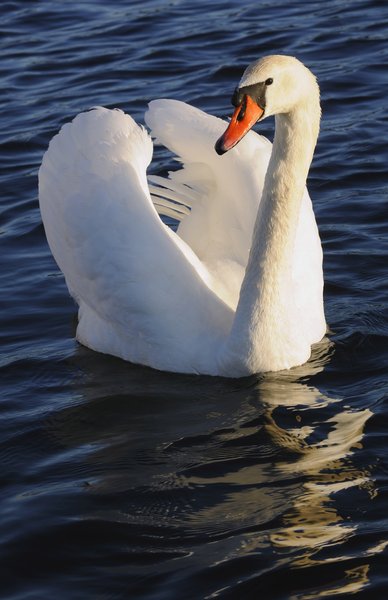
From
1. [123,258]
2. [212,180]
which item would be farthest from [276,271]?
[212,180]

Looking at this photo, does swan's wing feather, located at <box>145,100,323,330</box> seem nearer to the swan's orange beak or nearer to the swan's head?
the swan's head

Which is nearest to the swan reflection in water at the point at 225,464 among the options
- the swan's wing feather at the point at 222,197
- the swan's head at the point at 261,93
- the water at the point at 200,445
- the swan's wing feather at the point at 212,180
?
the water at the point at 200,445

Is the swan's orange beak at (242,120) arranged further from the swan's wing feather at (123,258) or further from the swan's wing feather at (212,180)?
the swan's wing feather at (212,180)

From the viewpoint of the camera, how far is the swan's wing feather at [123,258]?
8.72 m

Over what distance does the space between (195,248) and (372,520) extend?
336 centimetres

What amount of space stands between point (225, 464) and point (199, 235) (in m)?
2.57

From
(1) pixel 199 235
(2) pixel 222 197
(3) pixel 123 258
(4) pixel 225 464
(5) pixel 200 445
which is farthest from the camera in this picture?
(1) pixel 199 235

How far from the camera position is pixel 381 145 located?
12.9 m

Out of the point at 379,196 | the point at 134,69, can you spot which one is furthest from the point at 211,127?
the point at 134,69

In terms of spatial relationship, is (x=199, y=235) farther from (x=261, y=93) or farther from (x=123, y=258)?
(x=261, y=93)

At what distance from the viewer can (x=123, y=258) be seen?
29.0ft

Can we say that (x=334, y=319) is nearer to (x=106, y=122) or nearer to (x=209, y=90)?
(x=106, y=122)

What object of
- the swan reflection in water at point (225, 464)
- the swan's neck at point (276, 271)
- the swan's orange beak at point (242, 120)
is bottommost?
the swan reflection in water at point (225, 464)

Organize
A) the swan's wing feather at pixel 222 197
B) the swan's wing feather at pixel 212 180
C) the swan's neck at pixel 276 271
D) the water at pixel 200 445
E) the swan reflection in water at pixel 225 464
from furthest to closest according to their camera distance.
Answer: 1. the swan's wing feather at pixel 212 180
2. the swan's wing feather at pixel 222 197
3. the swan's neck at pixel 276 271
4. the swan reflection in water at pixel 225 464
5. the water at pixel 200 445
